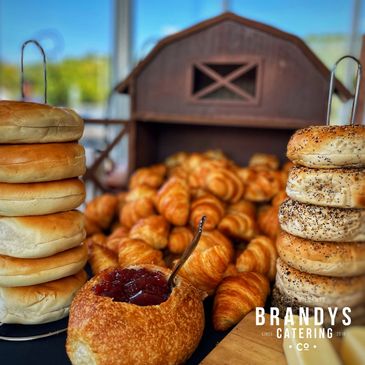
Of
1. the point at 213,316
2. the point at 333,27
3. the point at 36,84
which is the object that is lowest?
the point at 213,316

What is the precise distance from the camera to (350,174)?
1210 millimetres

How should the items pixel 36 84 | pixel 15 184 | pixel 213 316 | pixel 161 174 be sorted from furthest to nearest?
pixel 36 84
pixel 161 174
pixel 213 316
pixel 15 184

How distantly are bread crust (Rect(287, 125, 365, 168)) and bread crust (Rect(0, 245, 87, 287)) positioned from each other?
3.22 feet

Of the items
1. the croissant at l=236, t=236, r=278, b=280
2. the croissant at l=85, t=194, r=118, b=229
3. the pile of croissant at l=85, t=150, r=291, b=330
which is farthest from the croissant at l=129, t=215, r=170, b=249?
the croissant at l=85, t=194, r=118, b=229

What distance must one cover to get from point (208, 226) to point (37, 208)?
0.86 meters

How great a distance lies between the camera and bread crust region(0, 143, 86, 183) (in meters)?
1.29

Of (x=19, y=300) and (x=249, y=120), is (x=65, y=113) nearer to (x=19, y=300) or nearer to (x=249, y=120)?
(x=19, y=300)

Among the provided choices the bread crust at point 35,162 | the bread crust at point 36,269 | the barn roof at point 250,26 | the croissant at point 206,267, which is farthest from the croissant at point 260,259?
the barn roof at point 250,26

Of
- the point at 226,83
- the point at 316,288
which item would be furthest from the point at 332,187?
the point at 226,83

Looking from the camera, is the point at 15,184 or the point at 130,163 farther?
the point at 130,163

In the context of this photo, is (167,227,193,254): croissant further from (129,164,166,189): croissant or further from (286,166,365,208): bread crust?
(286,166,365,208): bread crust

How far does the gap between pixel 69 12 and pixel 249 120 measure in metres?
4.15

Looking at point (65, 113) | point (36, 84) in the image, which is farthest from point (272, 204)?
point (36, 84)

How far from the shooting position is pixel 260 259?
1.71m
